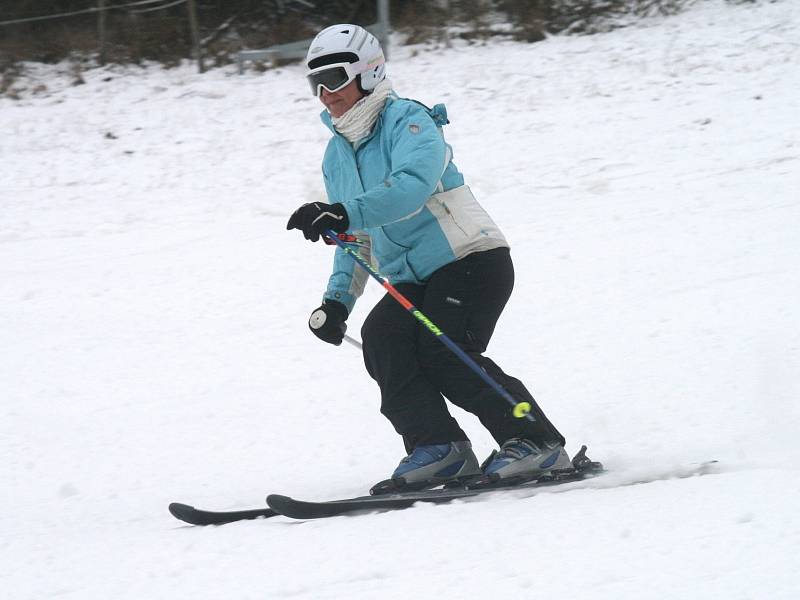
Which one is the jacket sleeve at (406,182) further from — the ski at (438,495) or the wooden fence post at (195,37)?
the wooden fence post at (195,37)

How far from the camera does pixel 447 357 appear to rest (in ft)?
12.1

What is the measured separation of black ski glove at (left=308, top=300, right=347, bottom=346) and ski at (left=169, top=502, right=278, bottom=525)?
748mm

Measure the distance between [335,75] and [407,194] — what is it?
0.56m

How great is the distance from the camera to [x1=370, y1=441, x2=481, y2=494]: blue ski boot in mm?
3756

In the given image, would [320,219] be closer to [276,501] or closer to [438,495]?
[276,501]

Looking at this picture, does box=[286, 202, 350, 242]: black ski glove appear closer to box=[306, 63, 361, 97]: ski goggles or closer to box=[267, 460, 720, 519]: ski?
box=[306, 63, 361, 97]: ski goggles

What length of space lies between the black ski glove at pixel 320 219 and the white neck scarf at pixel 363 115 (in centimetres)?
38

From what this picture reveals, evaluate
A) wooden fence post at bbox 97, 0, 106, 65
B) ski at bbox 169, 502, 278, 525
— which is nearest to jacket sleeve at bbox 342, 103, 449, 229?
ski at bbox 169, 502, 278, 525

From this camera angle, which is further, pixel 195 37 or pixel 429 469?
pixel 195 37

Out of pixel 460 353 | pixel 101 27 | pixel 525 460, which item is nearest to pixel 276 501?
pixel 460 353

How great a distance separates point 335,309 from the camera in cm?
403

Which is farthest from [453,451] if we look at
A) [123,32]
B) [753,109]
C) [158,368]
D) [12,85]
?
[123,32]

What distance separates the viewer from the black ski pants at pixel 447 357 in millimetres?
3678

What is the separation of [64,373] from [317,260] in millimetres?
2138
